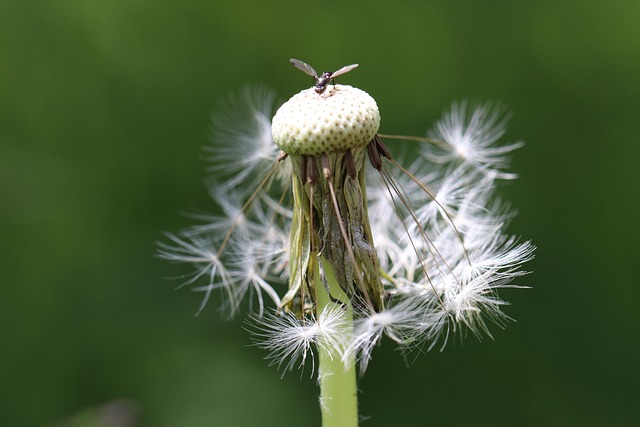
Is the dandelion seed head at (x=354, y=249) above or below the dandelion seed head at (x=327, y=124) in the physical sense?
below

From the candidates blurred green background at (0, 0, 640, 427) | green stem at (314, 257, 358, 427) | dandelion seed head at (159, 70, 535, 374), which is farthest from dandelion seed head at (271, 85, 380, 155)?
blurred green background at (0, 0, 640, 427)

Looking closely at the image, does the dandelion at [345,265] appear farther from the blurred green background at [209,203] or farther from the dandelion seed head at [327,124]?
the blurred green background at [209,203]

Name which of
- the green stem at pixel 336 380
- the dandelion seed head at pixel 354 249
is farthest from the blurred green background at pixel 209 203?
the green stem at pixel 336 380

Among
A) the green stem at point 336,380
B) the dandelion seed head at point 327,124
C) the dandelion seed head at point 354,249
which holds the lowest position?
the green stem at point 336,380

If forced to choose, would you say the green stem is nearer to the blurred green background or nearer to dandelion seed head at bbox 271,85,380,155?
dandelion seed head at bbox 271,85,380,155

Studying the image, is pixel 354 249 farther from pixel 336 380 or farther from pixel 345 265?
pixel 336 380

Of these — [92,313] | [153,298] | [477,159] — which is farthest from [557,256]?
[92,313]

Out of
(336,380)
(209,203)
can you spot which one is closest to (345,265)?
(336,380)
